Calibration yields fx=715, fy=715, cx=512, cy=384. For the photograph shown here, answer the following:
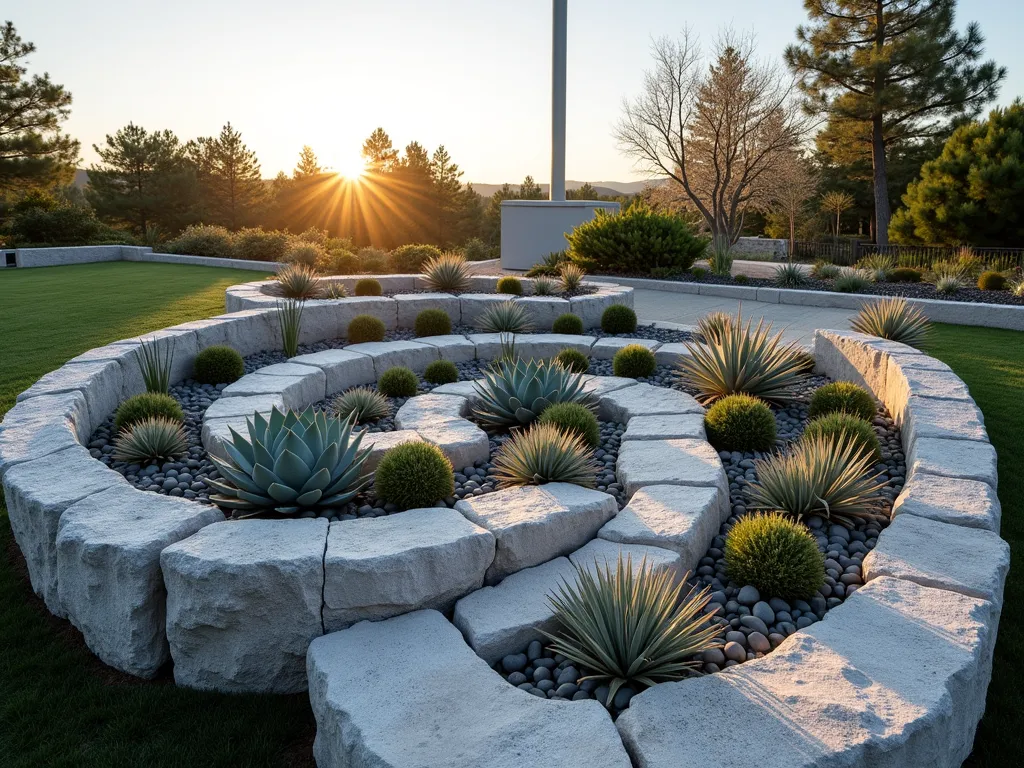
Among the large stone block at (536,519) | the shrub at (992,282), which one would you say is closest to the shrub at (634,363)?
the large stone block at (536,519)

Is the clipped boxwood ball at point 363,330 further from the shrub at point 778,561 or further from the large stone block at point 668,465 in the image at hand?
the shrub at point 778,561

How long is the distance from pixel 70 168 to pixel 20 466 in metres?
33.5

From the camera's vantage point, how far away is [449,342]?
23.4 ft

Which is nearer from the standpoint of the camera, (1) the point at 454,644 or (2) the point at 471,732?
(2) the point at 471,732

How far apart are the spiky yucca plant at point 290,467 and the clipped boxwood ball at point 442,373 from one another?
263cm

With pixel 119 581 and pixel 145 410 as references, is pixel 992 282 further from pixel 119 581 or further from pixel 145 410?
pixel 119 581

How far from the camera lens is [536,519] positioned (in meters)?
3.08

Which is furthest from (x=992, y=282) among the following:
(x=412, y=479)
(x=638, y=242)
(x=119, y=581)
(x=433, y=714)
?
(x=119, y=581)

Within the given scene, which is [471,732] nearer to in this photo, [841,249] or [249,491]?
[249,491]

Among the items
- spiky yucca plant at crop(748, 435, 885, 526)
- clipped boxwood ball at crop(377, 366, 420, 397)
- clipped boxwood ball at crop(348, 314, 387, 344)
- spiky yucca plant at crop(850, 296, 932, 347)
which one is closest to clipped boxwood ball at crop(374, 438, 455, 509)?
spiky yucca plant at crop(748, 435, 885, 526)

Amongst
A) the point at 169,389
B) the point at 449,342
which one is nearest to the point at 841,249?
the point at 449,342

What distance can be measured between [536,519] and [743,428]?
1950 millimetres

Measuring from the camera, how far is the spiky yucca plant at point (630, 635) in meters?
2.32

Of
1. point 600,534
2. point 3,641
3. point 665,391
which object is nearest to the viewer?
point 3,641
